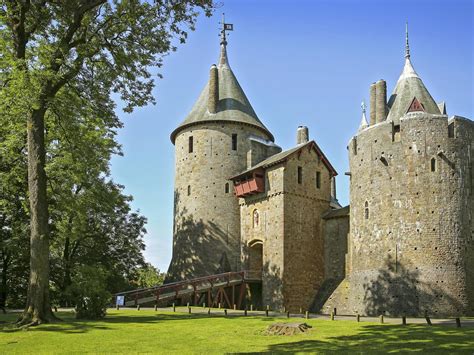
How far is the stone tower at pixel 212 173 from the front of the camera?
40.9 metres

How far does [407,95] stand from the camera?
34125mm

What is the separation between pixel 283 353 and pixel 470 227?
65.2 feet

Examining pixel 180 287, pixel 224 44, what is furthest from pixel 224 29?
pixel 180 287

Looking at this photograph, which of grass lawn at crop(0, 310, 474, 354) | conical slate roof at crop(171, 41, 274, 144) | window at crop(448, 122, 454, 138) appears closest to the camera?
grass lawn at crop(0, 310, 474, 354)

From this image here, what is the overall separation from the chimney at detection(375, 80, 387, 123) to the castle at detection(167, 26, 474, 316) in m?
0.09

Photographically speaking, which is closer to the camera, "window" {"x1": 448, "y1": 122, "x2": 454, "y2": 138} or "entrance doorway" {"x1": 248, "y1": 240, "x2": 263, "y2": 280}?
"window" {"x1": 448, "y1": 122, "x2": 454, "y2": 138}

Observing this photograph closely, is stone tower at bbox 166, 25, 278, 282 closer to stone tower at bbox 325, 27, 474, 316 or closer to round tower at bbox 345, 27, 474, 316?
stone tower at bbox 325, 27, 474, 316

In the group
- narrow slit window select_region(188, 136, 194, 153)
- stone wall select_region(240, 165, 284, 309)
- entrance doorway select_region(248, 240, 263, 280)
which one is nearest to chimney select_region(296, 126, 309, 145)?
stone wall select_region(240, 165, 284, 309)

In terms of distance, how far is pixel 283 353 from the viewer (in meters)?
14.4

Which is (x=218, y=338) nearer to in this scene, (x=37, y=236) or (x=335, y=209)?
(x=37, y=236)

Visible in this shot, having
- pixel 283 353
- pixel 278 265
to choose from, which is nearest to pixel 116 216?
pixel 278 265

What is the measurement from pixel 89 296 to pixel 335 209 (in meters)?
21.1

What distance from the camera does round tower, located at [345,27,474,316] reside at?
1162 inches

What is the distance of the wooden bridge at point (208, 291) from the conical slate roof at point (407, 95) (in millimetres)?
14564
